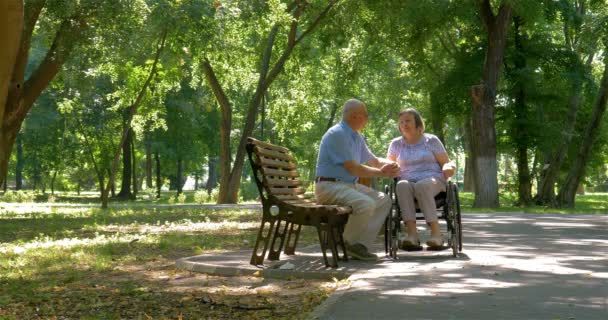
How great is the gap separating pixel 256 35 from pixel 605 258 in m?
26.2

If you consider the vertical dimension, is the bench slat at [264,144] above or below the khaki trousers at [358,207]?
above

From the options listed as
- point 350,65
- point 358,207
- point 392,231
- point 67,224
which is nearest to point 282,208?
point 358,207

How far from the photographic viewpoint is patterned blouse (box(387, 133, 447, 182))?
9.95 metres

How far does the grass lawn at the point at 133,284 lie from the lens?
Result: 21.8ft

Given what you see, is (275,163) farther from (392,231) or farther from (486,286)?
(486,286)

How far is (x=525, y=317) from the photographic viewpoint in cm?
566

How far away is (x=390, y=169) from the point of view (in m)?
9.70

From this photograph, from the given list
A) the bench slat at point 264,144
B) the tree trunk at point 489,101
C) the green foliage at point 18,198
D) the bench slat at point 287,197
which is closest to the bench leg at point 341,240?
the bench slat at point 287,197

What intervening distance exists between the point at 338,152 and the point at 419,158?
3.34 feet

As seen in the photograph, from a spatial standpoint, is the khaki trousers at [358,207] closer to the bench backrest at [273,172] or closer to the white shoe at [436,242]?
the bench backrest at [273,172]

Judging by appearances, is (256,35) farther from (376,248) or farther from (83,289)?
(83,289)

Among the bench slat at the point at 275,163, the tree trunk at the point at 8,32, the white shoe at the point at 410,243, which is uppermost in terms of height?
the tree trunk at the point at 8,32

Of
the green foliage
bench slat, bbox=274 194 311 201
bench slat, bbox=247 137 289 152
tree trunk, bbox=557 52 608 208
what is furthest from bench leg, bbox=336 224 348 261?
the green foliage

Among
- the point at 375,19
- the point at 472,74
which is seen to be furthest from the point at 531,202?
the point at 375,19
